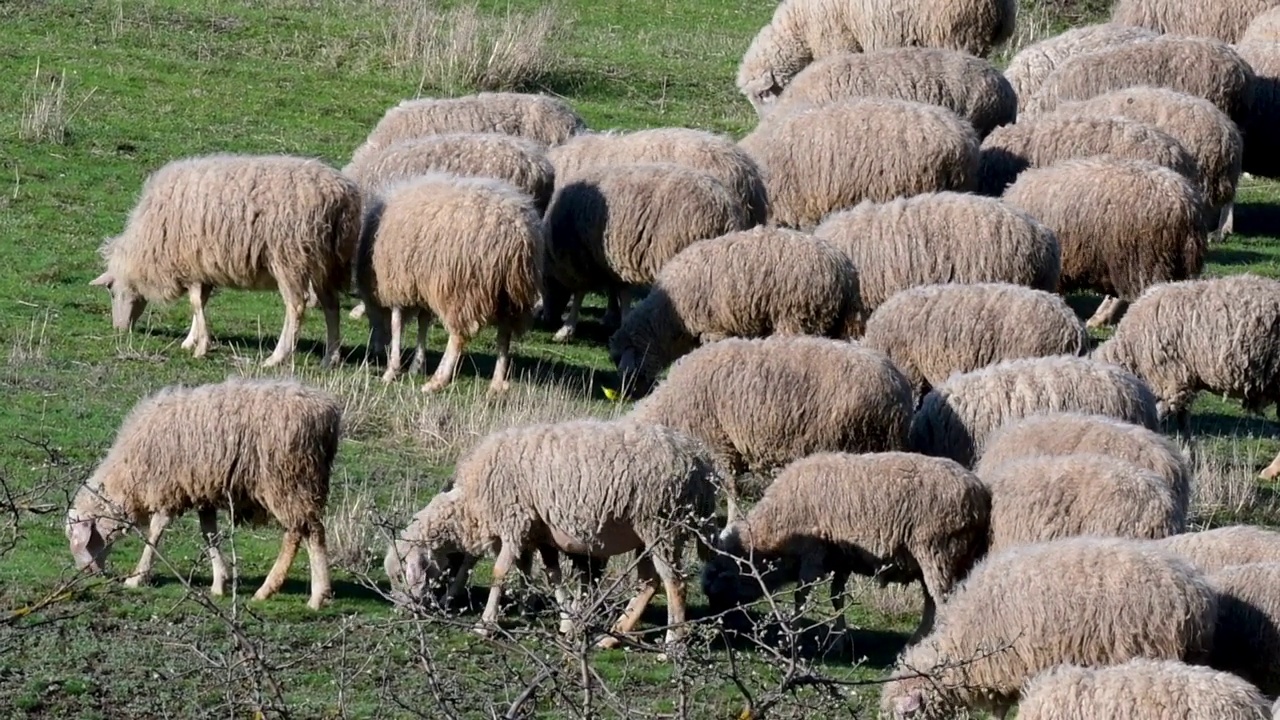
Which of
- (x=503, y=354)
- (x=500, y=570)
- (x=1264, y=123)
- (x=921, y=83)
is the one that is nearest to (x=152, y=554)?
(x=500, y=570)

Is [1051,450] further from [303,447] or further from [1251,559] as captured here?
[303,447]

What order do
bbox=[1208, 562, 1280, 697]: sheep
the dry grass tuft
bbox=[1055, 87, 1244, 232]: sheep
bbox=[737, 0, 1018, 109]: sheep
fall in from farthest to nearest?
the dry grass tuft < bbox=[737, 0, 1018, 109]: sheep < bbox=[1055, 87, 1244, 232]: sheep < bbox=[1208, 562, 1280, 697]: sheep

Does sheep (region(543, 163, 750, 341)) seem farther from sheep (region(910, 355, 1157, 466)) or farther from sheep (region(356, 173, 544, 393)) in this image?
sheep (region(910, 355, 1157, 466))

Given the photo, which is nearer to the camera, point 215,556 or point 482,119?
point 215,556

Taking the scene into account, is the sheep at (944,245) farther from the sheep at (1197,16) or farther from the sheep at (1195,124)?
the sheep at (1197,16)

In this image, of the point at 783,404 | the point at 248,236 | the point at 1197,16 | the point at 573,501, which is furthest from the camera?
the point at 1197,16

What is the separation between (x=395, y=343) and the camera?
14.6 meters

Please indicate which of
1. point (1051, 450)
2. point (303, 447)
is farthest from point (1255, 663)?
point (303, 447)

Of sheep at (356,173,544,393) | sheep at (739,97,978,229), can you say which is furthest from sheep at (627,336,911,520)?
sheep at (739,97,978,229)

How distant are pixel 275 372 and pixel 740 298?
315cm

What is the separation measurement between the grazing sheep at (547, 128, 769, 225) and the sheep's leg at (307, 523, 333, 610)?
6.59 meters

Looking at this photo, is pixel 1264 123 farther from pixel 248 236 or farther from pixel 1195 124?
pixel 248 236

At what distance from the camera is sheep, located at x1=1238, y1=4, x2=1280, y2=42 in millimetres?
22344

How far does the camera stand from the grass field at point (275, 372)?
8.70 meters
